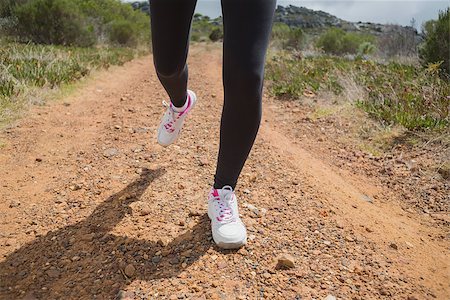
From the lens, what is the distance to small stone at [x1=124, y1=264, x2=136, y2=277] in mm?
1435

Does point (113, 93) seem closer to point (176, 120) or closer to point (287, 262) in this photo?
point (176, 120)

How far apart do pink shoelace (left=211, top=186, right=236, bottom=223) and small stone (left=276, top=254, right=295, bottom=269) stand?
27 centimetres

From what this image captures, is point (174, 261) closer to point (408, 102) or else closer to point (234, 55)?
point (234, 55)

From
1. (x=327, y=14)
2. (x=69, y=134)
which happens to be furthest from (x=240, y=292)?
(x=327, y=14)

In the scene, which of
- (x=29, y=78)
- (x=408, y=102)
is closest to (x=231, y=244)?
(x=408, y=102)

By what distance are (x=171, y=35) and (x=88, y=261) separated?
104cm

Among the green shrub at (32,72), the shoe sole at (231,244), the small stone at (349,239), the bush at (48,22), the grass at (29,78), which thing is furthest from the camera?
the bush at (48,22)

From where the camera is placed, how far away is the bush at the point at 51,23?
481 inches

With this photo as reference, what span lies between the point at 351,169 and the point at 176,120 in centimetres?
147

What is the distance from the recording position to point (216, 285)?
4.51ft

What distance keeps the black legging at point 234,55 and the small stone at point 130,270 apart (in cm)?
51

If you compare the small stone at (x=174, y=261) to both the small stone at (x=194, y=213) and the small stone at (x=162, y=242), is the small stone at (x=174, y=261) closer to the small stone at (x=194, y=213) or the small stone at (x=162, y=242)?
the small stone at (x=162, y=242)

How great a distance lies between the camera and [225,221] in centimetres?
162

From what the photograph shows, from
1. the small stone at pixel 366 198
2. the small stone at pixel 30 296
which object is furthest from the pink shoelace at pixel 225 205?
the small stone at pixel 366 198
